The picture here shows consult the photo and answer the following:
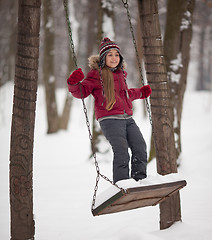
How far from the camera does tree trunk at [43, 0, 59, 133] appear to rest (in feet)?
41.7

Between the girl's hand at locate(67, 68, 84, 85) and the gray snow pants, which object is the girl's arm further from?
the gray snow pants

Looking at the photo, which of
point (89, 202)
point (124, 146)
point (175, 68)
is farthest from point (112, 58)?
point (175, 68)

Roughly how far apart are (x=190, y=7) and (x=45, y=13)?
8.28m

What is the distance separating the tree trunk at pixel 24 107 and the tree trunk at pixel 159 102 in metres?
1.15

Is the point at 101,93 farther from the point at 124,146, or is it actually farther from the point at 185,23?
the point at 185,23

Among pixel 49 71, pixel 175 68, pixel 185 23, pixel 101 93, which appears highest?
Result: pixel 49 71

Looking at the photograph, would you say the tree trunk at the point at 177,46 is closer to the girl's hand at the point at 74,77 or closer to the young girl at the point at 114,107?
the young girl at the point at 114,107

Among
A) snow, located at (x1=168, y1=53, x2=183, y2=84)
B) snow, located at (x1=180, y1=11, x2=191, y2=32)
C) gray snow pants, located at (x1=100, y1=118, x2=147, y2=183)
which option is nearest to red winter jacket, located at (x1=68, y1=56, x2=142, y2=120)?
gray snow pants, located at (x1=100, y1=118, x2=147, y2=183)

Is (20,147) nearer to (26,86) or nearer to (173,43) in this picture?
(26,86)

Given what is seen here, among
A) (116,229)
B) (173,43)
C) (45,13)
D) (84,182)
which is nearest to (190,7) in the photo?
(173,43)

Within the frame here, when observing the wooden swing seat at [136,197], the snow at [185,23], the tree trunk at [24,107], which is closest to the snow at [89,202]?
the wooden swing seat at [136,197]

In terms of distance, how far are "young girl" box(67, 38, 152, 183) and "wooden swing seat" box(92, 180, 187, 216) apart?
13.1 inches

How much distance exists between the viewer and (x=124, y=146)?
10.6 ft

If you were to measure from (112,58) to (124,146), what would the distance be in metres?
0.97
